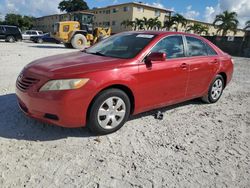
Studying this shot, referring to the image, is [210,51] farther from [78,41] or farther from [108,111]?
[78,41]

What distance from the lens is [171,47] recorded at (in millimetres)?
4438

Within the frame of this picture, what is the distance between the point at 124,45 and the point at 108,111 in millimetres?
1344

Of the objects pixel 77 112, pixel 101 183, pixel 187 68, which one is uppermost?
pixel 187 68

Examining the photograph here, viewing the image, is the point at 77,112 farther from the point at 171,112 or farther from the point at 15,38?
the point at 15,38

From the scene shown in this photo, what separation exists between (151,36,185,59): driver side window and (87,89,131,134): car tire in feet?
3.47

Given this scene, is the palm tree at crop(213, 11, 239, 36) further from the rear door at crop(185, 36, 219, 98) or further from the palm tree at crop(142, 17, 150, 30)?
the rear door at crop(185, 36, 219, 98)

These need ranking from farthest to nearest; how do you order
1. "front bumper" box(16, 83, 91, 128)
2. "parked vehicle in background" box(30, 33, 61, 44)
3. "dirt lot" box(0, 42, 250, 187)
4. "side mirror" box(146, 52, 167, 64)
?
"parked vehicle in background" box(30, 33, 61, 44), "side mirror" box(146, 52, 167, 64), "front bumper" box(16, 83, 91, 128), "dirt lot" box(0, 42, 250, 187)

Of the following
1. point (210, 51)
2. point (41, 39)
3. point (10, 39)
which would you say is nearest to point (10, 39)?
point (10, 39)

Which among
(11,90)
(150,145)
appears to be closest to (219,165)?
(150,145)

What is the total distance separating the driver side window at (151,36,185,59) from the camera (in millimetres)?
4191

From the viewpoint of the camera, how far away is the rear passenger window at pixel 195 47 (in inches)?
189

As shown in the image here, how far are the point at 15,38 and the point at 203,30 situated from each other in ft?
140

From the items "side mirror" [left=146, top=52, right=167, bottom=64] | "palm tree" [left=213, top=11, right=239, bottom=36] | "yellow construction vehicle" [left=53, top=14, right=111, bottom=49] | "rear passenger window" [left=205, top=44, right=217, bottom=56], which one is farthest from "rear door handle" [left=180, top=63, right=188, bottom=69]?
"palm tree" [left=213, top=11, right=239, bottom=36]

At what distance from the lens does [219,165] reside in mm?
3059
